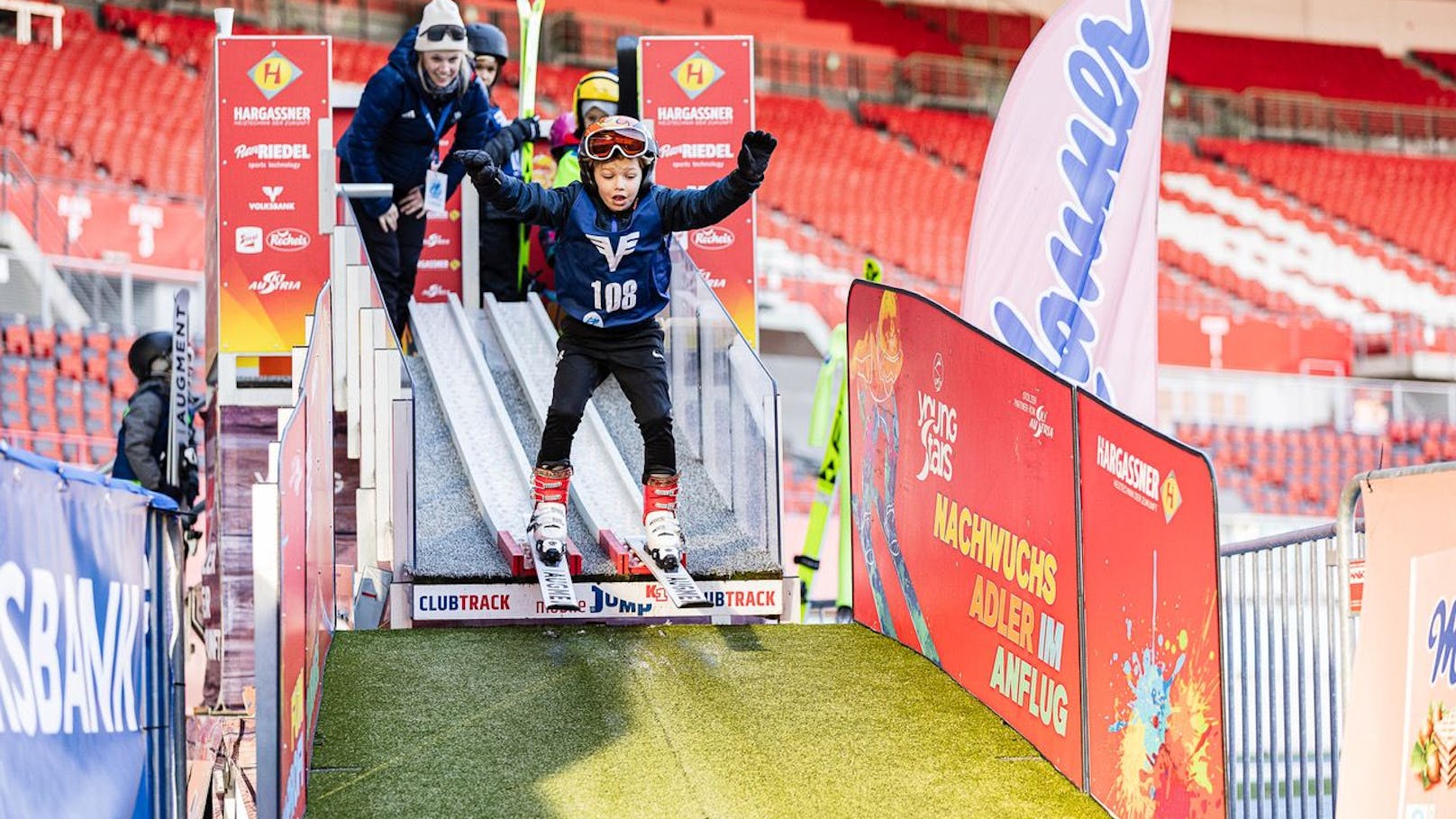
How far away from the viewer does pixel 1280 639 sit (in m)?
5.44

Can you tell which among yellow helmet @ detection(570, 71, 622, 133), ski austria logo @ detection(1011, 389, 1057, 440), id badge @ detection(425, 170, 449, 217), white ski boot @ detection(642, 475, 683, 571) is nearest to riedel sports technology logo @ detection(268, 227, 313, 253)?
id badge @ detection(425, 170, 449, 217)

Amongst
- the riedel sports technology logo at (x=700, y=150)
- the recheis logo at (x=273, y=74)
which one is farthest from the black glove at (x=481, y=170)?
the recheis logo at (x=273, y=74)

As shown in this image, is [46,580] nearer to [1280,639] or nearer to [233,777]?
[233,777]

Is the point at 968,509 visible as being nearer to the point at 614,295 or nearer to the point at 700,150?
the point at 614,295

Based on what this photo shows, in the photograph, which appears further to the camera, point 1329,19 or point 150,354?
point 1329,19

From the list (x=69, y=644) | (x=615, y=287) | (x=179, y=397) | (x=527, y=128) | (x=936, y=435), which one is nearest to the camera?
(x=69, y=644)

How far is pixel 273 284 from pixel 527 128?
6.28 ft

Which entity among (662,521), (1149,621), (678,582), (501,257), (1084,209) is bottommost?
(678,582)

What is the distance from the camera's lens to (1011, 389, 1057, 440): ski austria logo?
4910 millimetres

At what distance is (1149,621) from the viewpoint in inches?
169

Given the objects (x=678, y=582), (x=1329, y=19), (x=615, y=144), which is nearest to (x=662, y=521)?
(x=678, y=582)

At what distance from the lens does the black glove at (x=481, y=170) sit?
20.2 ft

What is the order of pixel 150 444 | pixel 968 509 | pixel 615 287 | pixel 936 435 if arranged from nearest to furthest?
pixel 968 509 < pixel 936 435 < pixel 615 287 < pixel 150 444

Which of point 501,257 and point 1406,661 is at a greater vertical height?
point 501,257
